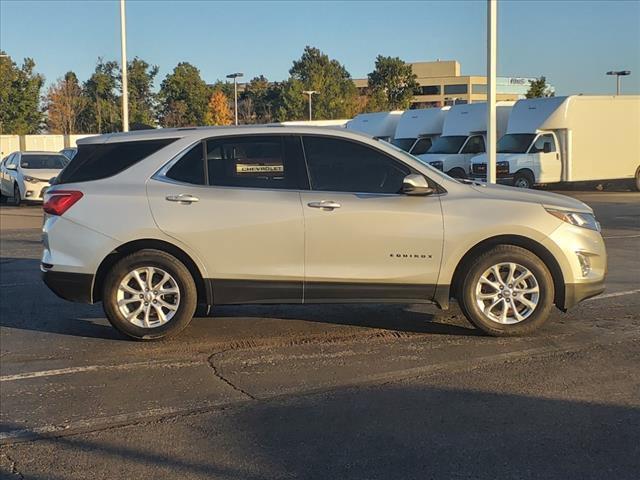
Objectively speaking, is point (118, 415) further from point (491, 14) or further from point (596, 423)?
point (491, 14)

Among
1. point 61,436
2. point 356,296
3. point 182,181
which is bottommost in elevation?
point 61,436

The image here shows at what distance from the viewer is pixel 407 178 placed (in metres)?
6.03

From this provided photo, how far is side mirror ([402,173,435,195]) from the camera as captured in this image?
6.02 m

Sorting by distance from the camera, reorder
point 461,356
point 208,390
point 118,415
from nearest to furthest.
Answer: point 118,415, point 208,390, point 461,356

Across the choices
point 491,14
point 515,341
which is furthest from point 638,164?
point 515,341

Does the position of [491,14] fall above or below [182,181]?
above

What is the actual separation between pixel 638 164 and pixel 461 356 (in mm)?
23176

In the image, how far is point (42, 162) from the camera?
22438 millimetres

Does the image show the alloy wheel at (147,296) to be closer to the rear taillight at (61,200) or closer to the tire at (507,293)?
the rear taillight at (61,200)

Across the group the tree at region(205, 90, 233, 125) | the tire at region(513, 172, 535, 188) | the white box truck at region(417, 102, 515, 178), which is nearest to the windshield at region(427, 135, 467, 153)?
the white box truck at region(417, 102, 515, 178)

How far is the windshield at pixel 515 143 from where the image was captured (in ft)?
79.4

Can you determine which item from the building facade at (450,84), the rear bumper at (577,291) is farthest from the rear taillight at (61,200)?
the building facade at (450,84)

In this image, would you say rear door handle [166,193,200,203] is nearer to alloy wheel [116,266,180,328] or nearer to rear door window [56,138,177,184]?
rear door window [56,138,177,184]

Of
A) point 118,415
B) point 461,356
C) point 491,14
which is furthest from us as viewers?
point 491,14
